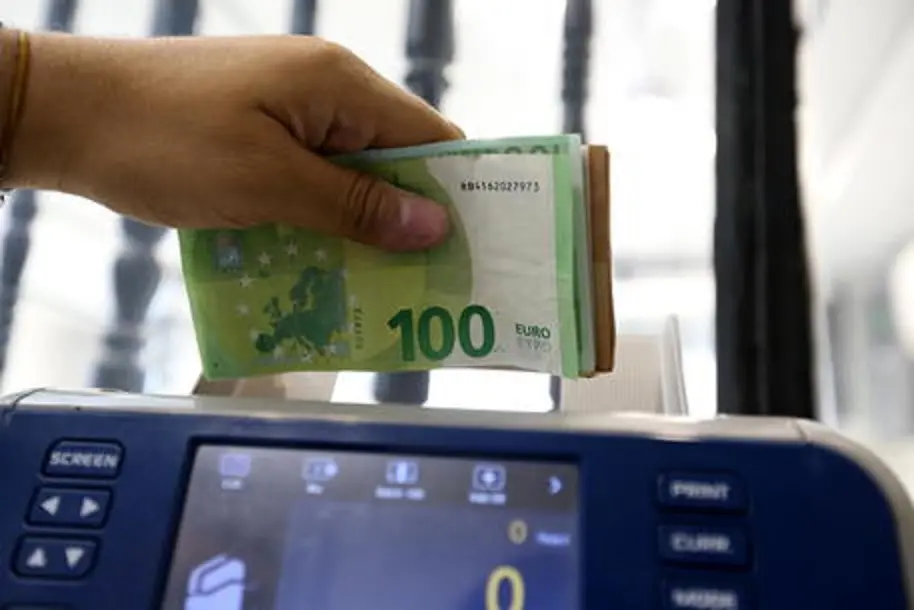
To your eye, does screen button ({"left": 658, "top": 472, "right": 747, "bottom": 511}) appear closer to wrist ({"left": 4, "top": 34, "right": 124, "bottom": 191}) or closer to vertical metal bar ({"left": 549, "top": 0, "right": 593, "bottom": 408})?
wrist ({"left": 4, "top": 34, "right": 124, "bottom": 191})

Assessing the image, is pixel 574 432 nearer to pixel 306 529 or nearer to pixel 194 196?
pixel 306 529

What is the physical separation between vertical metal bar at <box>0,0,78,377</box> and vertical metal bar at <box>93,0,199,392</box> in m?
0.08

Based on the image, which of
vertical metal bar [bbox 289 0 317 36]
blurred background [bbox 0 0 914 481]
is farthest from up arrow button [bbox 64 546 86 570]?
vertical metal bar [bbox 289 0 317 36]

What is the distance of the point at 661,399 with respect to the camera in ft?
2.02

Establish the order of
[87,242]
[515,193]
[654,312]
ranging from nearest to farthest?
1. [515,193]
2. [654,312]
3. [87,242]

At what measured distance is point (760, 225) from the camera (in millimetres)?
912

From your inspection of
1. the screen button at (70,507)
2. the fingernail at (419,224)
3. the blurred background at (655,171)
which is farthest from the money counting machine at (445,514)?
the blurred background at (655,171)

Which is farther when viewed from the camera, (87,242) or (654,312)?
(87,242)

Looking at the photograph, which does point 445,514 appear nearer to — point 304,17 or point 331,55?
point 331,55

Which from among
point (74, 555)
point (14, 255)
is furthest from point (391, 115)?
point (14, 255)

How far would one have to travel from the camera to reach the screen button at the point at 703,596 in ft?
1.24

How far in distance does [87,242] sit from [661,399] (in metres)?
0.58

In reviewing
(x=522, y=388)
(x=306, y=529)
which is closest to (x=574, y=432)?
(x=306, y=529)

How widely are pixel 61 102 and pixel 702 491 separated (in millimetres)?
347
